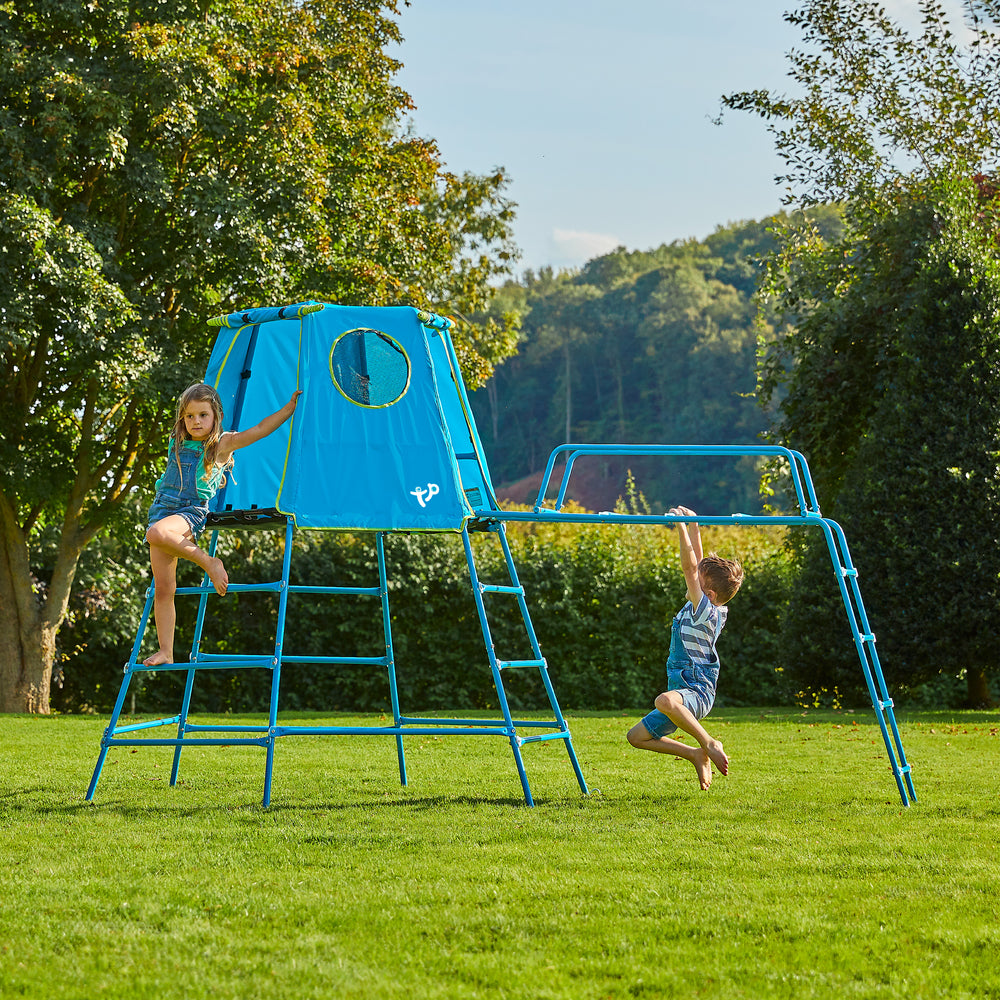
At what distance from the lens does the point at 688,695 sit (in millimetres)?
5617

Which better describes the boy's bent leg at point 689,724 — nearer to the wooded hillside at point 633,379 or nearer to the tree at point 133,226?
the tree at point 133,226

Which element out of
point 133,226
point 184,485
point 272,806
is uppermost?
point 133,226

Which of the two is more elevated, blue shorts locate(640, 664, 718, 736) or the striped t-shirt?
the striped t-shirt

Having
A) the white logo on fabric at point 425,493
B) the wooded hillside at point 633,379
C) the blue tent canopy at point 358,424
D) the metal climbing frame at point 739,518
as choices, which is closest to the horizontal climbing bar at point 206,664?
the blue tent canopy at point 358,424

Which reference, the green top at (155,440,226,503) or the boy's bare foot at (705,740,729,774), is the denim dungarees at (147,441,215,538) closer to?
the green top at (155,440,226,503)

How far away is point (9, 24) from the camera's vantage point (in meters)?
11.8

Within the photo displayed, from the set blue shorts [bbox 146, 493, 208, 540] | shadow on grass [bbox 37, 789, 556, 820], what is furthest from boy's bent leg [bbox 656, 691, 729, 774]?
blue shorts [bbox 146, 493, 208, 540]

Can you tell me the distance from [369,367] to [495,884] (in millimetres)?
3234

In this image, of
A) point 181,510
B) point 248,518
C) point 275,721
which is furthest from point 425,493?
point 275,721

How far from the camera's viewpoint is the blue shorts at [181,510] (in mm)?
5738

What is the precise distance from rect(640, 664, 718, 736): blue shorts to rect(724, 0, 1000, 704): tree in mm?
7378

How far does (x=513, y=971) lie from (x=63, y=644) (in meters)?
Result: 12.9

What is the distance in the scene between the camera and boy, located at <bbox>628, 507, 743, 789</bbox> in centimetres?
539

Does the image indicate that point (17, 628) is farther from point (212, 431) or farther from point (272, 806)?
point (272, 806)
